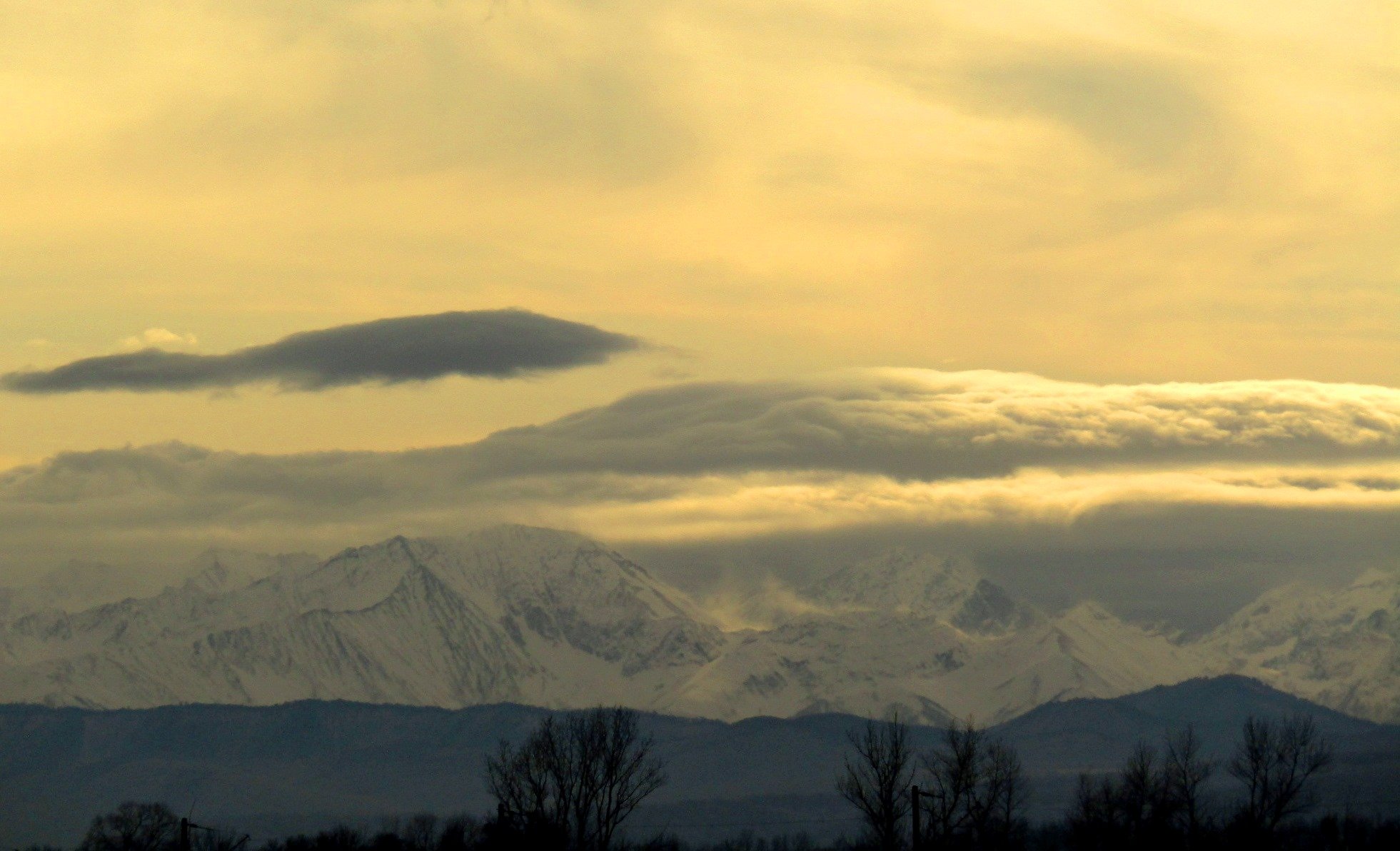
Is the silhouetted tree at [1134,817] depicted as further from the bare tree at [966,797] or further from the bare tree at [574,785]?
Answer: the bare tree at [574,785]

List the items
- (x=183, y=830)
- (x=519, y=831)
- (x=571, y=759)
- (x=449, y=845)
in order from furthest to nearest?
(x=449, y=845) < (x=571, y=759) < (x=519, y=831) < (x=183, y=830)

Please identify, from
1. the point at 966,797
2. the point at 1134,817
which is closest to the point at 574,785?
the point at 966,797

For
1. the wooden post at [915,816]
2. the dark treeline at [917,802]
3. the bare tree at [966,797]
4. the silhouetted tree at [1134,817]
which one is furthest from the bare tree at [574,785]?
the silhouetted tree at [1134,817]

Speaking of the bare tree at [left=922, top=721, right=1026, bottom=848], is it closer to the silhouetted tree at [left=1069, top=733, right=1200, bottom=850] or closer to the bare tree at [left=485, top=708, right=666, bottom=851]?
the silhouetted tree at [left=1069, top=733, right=1200, bottom=850]

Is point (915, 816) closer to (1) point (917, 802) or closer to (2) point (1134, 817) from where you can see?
(1) point (917, 802)

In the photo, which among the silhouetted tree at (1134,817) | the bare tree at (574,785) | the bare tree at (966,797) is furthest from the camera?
the silhouetted tree at (1134,817)

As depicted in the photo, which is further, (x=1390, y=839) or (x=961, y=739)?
(x=1390, y=839)

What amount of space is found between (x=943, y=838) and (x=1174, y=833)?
36.2 m

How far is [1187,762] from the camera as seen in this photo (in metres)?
194

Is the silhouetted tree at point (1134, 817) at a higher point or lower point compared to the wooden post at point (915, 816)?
lower

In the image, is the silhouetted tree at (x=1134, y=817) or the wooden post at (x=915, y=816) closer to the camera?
the wooden post at (x=915, y=816)

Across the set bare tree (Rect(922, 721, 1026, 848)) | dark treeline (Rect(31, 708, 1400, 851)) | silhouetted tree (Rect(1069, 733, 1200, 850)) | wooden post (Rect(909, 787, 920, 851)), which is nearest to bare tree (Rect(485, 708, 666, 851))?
dark treeline (Rect(31, 708, 1400, 851))

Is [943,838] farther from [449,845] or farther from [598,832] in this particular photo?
[449,845]

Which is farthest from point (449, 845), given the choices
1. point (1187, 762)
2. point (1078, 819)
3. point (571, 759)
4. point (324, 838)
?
point (1187, 762)
